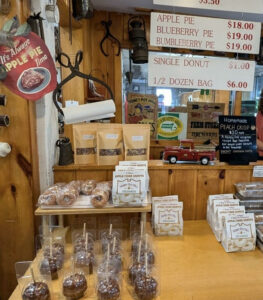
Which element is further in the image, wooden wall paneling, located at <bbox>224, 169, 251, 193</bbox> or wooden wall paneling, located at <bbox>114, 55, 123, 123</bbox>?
wooden wall paneling, located at <bbox>114, 55, 123, 123</bbox>

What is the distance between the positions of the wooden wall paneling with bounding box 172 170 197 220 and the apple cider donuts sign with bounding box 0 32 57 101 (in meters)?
0.93

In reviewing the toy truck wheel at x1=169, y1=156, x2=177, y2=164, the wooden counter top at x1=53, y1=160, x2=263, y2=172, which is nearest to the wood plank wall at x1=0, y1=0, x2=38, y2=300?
the wooden counter top at x1=53, y1=160, x2=263, y2=172

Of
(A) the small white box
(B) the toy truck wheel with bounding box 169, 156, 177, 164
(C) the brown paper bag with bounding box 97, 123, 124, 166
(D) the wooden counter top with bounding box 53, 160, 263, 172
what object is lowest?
(A) the small white box

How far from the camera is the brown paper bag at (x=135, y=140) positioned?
59.3 inches

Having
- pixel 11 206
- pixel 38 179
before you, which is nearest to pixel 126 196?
pixel 38 179

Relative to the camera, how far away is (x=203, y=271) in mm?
1153

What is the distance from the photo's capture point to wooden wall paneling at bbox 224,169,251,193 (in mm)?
1574

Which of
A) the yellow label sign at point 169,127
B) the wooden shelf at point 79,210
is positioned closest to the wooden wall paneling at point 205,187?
the wooden shelf at point 79,210

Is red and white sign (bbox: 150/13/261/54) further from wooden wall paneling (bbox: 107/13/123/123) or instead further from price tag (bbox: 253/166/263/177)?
wooden wall paneling (bbox: 107/13/123/123)

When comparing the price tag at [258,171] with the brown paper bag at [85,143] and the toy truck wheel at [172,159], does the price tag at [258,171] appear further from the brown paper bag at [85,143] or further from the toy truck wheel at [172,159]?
the brown paper bag at [85,143]

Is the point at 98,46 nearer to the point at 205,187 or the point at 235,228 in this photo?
the point at 205,187

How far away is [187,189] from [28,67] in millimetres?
1154

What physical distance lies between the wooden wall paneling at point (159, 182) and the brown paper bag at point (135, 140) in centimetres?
Answer: 14

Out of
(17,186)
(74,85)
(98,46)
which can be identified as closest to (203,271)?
(17,186)
